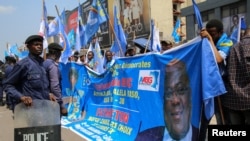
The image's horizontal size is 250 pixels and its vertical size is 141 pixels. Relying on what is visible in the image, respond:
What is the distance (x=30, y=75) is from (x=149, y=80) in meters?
2.02

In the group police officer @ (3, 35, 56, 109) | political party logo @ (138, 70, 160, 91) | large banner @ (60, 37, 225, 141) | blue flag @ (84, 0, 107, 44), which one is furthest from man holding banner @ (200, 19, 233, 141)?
blue flag @ (84, 0, 107, 44)

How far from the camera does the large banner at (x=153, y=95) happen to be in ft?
15.4

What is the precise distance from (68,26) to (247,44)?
212ft

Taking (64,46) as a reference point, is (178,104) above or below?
below

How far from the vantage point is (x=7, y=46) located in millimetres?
21125

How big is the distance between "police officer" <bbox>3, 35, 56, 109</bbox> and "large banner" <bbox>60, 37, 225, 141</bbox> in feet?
5.71

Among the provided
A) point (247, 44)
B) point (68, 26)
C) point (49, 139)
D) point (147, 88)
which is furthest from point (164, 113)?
point (68, 26)

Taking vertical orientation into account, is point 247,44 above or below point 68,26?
below

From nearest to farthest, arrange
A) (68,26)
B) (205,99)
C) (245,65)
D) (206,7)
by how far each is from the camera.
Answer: (245,65) < (205,99) < (206,7) < (68,26)

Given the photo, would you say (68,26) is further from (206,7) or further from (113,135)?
(113,135)

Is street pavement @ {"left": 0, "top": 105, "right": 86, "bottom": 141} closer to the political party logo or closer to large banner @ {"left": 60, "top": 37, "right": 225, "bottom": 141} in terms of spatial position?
large banner @ {"left": 60, "top": 37, "right": 225, "bottom": 141}

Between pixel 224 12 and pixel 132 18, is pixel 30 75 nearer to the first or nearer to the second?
pixel 224 12

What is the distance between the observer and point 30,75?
14.9 ft

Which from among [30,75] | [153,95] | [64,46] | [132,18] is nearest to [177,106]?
[153,95]
